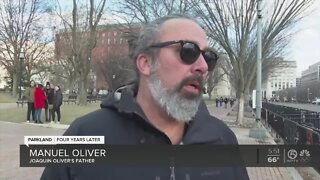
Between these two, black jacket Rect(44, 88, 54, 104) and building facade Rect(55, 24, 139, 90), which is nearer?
black jacket Rect(44, 88, 54, 104)

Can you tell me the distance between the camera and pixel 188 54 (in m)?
1.97

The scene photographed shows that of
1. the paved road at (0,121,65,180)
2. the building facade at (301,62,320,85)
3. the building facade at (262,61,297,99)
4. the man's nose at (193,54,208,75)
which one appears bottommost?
the paved road at (0,121,65,180)

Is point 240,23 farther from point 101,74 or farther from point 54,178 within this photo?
point 101,74

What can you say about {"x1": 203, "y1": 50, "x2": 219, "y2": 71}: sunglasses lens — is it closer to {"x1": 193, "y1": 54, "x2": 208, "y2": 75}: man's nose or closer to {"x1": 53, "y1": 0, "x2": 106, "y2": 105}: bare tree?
{"x1": 193, "y1": 54, "x2": 208, "y2": 75}: man's nose

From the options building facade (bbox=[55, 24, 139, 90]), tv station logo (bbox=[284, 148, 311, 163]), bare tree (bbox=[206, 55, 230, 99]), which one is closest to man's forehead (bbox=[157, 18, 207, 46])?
bare tree (bbox=[206, 55, 230, 99])

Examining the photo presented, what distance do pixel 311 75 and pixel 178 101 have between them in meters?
101

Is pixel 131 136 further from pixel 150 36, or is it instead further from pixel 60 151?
pixel 150 36

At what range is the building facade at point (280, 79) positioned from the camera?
48.2 metres

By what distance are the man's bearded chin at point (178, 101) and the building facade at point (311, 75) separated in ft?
296

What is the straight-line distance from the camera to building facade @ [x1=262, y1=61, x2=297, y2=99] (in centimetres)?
4819

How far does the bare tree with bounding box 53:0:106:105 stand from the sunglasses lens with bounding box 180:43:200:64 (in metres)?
31.4

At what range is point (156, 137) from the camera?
191 centimetres

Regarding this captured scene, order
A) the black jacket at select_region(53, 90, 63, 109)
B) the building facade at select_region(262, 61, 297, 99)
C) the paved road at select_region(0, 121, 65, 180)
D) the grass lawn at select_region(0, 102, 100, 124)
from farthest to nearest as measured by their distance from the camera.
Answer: the building facade at select_region(262, 61, 297, 99)
the grass lawn at select_region(0, 102, 100, 124)
the black jacket at select_region(53, 90, 63, 109)
the paved road at select_region(0, 121, 65, 180)

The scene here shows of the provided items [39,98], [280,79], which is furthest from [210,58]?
[280,79]
